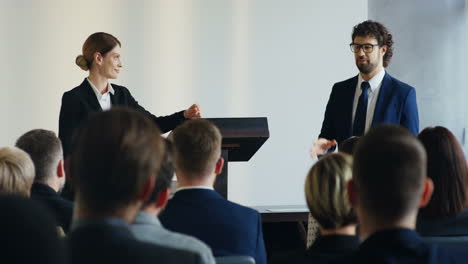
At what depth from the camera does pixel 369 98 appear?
4832 millimetres

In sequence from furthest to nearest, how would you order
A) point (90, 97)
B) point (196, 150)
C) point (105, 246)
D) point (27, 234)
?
1. point (90, 97)
2. point (196, 150)
3. point (105, 246)
4. point (27, 234)

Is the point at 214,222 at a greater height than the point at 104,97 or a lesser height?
lesser

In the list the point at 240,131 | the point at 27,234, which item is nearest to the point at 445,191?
the point at 240,131

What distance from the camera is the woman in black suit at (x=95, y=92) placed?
4844 millimetres

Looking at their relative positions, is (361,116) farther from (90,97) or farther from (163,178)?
(163,178)

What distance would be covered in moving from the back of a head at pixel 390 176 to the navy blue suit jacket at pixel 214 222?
0.96m

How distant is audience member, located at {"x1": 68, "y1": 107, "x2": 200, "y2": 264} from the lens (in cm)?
123

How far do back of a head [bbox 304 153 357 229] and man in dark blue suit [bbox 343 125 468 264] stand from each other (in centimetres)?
26

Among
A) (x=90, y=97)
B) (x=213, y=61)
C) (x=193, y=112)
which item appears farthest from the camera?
(x=213, y=61)

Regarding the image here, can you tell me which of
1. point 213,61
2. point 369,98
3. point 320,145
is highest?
point 213,61

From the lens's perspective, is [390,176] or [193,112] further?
[193,112]

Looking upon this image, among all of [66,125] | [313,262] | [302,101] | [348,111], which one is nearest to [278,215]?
[348,111]

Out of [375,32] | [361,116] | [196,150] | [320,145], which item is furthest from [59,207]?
[375,32]

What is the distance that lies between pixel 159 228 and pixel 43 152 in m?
1.33
